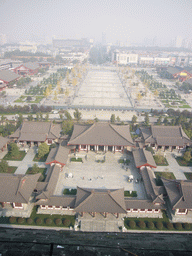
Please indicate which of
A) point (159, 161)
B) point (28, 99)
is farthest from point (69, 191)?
point (28, 99)

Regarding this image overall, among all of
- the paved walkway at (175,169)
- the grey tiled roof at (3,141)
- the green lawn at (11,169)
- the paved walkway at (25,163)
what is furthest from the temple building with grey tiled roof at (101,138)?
the grey tiled roof at (3,141)

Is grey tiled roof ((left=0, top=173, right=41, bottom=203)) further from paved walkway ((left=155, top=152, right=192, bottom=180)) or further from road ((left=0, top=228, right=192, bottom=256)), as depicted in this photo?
paved walkway ((left=155, top=152, right=192, bottom=180))

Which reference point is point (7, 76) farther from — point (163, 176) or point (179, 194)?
point (179, 194)

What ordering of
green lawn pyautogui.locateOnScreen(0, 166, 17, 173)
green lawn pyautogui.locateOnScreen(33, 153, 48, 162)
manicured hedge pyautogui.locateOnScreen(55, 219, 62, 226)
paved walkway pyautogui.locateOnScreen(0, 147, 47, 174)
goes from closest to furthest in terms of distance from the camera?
manicured hedge pyautogui.locateOnScreen(55, 219, 62, 226), green lawn pyautogui.locateOnScreen(0, 166, 17, 173), paved walkway pyautogui.locateOnScreen(0, 147, 47, 174), green lawn pyautogui.locateOnScreen(33, 153, 48, 162)

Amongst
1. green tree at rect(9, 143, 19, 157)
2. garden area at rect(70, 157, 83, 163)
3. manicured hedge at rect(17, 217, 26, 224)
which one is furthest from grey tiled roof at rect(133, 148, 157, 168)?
green tree at rect(9, 143, 19, 157)

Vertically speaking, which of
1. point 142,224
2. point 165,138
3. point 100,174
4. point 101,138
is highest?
point 101,138

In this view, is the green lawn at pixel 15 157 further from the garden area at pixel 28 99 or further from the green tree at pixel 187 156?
the garden area at pixel 28 99

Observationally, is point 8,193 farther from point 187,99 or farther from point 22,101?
point 187,99
